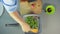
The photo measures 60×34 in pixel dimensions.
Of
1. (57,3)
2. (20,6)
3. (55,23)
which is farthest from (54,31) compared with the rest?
(20,6)

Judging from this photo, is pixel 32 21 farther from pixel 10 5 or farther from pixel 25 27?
pixel 10 5

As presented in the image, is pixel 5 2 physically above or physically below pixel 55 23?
above

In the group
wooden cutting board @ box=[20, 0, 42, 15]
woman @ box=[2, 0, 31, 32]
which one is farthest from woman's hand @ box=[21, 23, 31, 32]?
wooden cutting board @ box=[20, 0, 42, 15]

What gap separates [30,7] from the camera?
1476 millimetres

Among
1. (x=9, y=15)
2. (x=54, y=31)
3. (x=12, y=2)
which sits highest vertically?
(x=12, y=2)

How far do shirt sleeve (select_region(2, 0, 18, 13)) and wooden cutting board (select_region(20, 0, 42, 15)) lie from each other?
0.06m

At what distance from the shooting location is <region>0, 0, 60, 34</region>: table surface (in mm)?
1475

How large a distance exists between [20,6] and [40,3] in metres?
0.17

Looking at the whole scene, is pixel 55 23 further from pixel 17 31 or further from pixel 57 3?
pixel 17 31

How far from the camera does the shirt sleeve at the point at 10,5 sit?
146 centimetres

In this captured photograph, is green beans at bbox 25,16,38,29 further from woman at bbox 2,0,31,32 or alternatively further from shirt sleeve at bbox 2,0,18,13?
shirt sleeve at bbox 2,0,18,13

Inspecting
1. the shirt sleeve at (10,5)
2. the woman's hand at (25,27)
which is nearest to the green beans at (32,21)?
the woman's hand at (25,27)

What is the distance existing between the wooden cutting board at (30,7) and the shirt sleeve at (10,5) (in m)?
0.06

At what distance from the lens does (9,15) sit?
1487 mm
